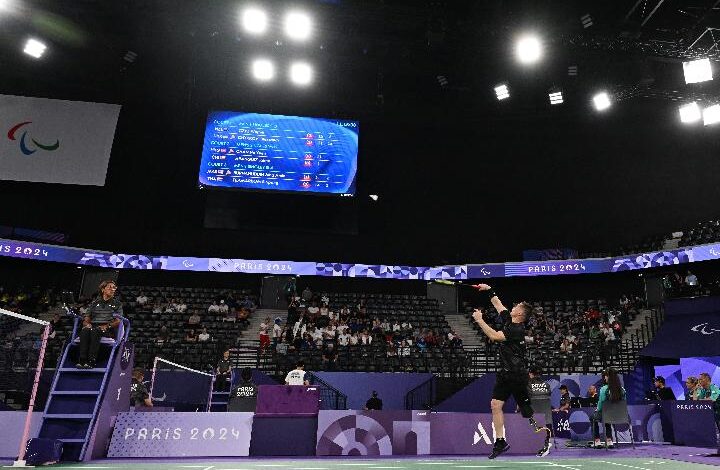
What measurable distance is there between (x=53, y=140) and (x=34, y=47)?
4.70 meters

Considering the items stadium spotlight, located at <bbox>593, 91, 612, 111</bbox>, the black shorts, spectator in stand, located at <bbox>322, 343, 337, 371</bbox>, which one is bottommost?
the black shorts

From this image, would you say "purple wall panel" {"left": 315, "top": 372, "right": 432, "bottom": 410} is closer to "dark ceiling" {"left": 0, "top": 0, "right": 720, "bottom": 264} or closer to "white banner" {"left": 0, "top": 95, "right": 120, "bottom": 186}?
"dark ceiling" {"left": 0, "top": 0, "right": 720, "bottom": 264}

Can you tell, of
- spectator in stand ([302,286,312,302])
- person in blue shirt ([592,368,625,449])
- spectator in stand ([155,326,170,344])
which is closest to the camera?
person in blue shirt ([592,368,625,449])

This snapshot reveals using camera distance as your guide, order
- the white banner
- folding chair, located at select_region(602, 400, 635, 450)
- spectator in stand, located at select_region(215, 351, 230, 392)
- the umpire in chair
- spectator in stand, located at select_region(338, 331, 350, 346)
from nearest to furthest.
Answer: the umpire in chair → folding chair, located at select_region(602, 400, 635, 450) → spectator in stand, located at select_region(215, 351, 230, 392) → spectator in stand, located at select_region(338, 331, 350, 346) → the white banner

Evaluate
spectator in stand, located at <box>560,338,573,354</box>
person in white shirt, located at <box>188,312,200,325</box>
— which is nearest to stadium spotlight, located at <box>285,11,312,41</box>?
person in white shirt, located at <box>188,312,200,325</box>

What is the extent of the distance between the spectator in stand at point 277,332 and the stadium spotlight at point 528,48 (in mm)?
13640

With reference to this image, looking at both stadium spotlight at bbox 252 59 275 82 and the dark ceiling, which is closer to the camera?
stadium spotlight at bbox 252 59 275 82

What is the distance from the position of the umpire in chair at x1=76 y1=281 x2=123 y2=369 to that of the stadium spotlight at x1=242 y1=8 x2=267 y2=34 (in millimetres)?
10588

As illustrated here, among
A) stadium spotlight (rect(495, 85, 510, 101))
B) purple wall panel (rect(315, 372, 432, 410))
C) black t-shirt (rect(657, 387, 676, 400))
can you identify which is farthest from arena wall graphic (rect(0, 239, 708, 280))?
black t-shirt (rect(657, 387, 676, 400))

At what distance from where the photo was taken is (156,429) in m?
8.27

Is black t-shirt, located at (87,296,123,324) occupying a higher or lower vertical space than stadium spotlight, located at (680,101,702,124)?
lower

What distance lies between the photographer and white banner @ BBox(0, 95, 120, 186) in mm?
21531

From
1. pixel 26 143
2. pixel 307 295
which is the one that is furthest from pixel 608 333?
pixel 26 143

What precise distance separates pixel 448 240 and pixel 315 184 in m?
9.05
